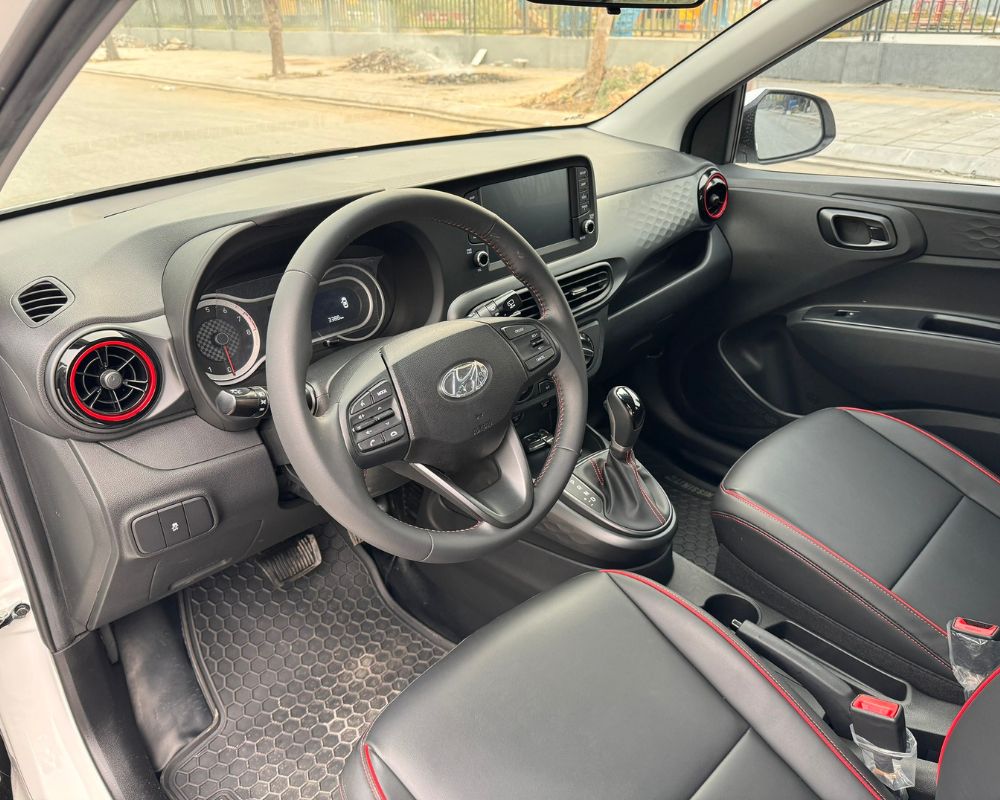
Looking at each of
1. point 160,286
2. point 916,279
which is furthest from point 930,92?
point 160,286

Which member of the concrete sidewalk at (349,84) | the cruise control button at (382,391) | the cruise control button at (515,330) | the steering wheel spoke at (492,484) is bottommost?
the steering wheel spoke at (492,484)

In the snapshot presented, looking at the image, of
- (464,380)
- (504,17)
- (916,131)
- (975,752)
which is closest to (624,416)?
(464,380)

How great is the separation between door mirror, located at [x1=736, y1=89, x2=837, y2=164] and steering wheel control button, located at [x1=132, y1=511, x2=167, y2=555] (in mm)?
1895

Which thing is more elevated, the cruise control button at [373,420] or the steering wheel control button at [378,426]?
the cruise control button at [373,420]

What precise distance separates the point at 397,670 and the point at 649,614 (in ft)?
2.71

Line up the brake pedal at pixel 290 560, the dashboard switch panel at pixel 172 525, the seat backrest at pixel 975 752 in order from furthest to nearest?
the brake pedal at pixel 290 560, the dashboard switch panel at pixel 172 525, the seat backrest at pixel 975 752

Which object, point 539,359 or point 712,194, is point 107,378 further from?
point 712,194

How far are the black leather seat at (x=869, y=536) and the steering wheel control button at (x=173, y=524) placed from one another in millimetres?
1031

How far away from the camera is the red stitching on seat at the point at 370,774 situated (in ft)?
3.64

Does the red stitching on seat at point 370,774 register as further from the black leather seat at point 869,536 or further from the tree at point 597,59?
the tree at point 597,59

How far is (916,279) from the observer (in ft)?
7.28

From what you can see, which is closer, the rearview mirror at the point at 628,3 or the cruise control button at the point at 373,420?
the cruise control button at the point at 373,420

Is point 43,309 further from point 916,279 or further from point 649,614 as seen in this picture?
point 916,279

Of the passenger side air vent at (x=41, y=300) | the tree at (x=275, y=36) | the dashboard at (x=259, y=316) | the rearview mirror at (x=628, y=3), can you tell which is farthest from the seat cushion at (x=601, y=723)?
the tree at (x=275, y=36)
